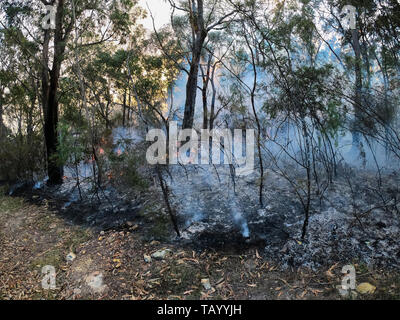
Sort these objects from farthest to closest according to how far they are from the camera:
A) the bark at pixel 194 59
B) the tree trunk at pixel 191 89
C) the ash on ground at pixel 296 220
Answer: the tree trunk at pixel 191 89 < the bark at pixel 194 59 < the ash on ground at pixel 296 220

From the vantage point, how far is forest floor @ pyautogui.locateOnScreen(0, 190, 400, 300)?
2.94 m

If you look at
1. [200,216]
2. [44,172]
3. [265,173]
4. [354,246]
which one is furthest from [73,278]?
[44,172]

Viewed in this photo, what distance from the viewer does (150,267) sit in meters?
3.47

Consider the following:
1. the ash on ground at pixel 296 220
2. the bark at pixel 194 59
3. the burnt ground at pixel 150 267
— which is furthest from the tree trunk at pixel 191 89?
the burnt ground at pixel 150 267

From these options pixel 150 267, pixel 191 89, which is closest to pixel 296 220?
pixel 150 267

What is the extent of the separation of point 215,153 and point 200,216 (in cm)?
319

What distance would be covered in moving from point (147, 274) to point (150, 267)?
4.8 inches

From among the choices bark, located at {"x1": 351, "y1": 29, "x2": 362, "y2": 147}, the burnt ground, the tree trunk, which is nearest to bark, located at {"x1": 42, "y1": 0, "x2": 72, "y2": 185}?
the burnt ground

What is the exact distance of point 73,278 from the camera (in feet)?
11.2

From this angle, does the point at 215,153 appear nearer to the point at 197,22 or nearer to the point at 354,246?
the point at 197,22

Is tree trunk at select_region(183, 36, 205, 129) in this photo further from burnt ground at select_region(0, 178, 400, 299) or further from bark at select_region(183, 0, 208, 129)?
burnt ground at select_region(0, 178, 400, 299)

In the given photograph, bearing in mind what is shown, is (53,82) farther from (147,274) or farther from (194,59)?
(147,274)

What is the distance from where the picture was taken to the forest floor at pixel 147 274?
9.65ft

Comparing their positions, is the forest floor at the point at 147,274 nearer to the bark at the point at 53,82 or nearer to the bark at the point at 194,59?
the bark at the point at 53,82
